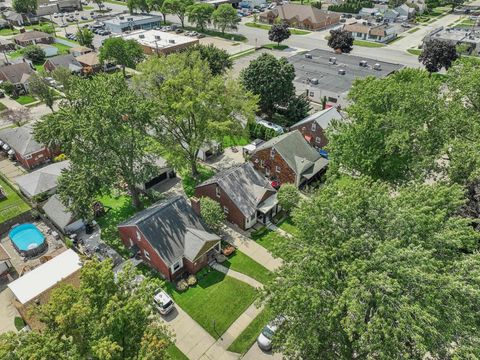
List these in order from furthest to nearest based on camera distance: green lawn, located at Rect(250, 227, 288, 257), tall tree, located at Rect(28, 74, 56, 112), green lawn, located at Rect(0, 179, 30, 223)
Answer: tall tree, located at Rect(28, 74, 56, 112) < green lawn, located at Rect(0, 179, 30, 223) < green lawn, located at Rect(250, 227, 288, 257)

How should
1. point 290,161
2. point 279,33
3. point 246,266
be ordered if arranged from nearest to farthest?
1. point 246,266
2. point 290,161
3. point 279,33

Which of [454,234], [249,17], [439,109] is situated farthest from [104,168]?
[249,17]

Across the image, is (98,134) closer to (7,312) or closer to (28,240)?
(28,240)

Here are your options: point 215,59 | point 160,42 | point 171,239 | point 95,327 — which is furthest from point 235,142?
point 160,42

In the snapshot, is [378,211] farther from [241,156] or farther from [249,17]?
[249,17]

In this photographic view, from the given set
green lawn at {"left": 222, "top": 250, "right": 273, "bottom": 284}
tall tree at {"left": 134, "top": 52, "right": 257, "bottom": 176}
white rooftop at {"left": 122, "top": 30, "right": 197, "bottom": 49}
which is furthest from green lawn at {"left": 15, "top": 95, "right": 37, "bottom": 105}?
green lawn at {"left": 222, "top": 250, "right": 273, "bottom": 284}

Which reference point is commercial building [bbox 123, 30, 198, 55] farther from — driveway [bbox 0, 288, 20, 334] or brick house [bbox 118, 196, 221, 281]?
driveway [bbox 0, 288, 20, 334]
